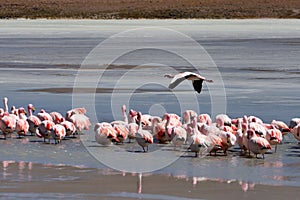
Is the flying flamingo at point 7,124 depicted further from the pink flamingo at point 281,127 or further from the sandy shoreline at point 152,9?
the sandy shoreline at point 152,9

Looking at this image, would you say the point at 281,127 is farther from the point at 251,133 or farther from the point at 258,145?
the point at 258,145

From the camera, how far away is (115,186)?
10055 millimetres

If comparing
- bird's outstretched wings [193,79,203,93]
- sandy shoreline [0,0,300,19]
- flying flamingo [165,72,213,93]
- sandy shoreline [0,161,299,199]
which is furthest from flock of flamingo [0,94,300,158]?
sandy shoreline [0,0,300,19]

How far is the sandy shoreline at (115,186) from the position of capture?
31.3ft

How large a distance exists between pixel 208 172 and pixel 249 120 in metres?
2.67

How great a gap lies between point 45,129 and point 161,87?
8.16 metres

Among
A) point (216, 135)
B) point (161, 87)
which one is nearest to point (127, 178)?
point (216, 135)

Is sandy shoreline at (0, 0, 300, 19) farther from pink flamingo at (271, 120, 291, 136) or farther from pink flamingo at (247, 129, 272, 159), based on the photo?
pink flamingo at (247, 129, 272, 159)

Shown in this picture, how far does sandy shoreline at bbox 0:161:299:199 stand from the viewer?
955cm

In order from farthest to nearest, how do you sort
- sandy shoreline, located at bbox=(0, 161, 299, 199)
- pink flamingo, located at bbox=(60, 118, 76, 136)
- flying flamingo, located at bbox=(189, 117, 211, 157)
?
pink flamingo, located at bbox=(60, 118, 76, 136) < flying flamingo, located at bbox=(189, 117, 211, 157) < sandy shoreline, located at bbox=(0, 161, 299, 199)

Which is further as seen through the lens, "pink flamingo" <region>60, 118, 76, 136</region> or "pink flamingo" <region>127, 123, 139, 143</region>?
"pink flamingo" <region>60, 118, 76, 136</region>

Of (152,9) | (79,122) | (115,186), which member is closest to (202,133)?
(79,122)

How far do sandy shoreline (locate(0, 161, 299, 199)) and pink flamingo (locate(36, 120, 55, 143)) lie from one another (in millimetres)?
2329

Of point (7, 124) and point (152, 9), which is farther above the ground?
point (152, 9)
